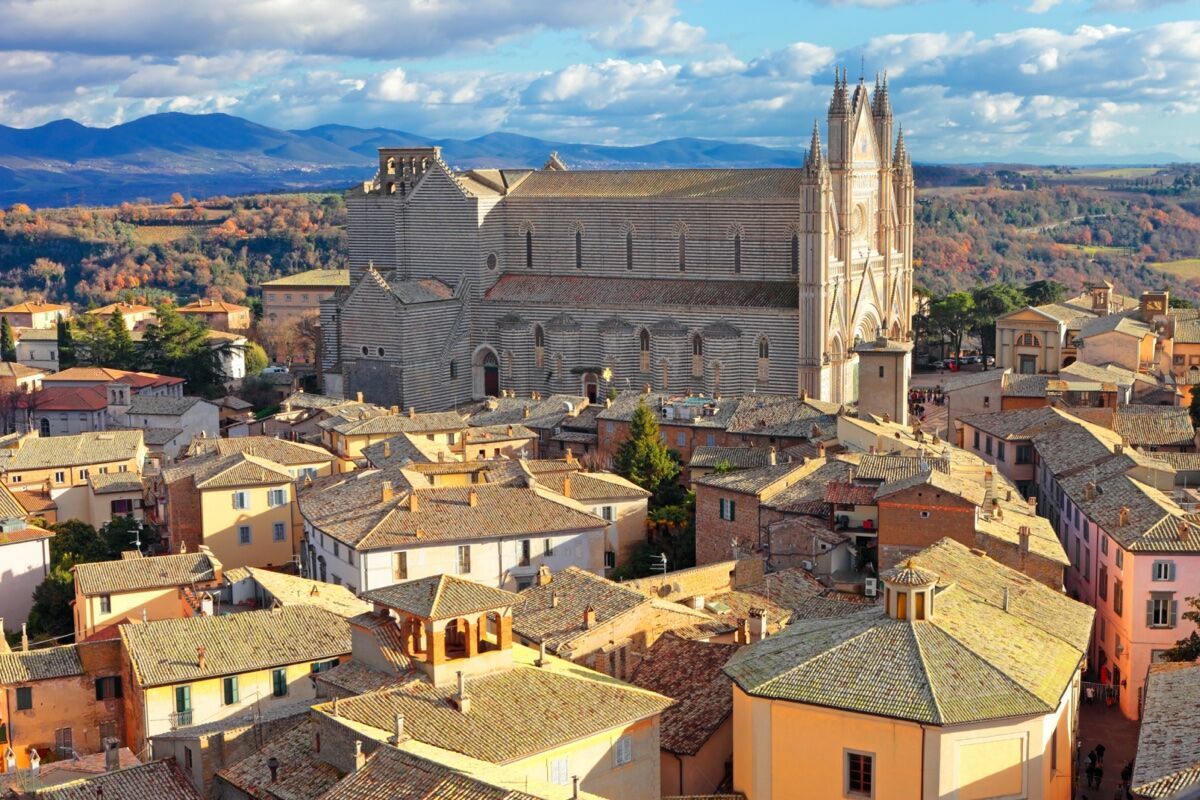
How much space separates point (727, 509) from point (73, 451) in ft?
67.0

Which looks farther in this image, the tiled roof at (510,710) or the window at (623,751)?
the window at (623,751)

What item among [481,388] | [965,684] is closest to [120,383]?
[481,388]

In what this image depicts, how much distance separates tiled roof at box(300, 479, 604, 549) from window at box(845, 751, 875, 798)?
1494cm

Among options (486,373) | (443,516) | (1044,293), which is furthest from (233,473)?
(1044,293)

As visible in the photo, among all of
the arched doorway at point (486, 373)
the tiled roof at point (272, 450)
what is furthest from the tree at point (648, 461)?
the arched doorway at point (486, 373)

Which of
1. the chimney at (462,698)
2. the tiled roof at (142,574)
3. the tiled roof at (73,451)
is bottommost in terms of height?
the tiled roof at (142,574)

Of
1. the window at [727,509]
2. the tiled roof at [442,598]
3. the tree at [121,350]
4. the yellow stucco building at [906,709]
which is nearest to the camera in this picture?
the yellow stucco building at [906,709]

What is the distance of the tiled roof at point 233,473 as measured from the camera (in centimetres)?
3941

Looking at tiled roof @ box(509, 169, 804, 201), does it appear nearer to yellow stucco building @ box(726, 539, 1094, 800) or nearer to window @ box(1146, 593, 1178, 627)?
window @ box(1146, 593, 1178, 627)

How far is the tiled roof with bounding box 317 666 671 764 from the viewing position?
20.0 meters

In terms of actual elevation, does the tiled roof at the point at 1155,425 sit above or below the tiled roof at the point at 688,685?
above

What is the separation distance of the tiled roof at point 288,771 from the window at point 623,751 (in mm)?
3403

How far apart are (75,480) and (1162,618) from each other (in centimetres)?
2947

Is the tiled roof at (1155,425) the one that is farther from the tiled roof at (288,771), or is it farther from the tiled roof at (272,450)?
the tiled roof at (288,771)
